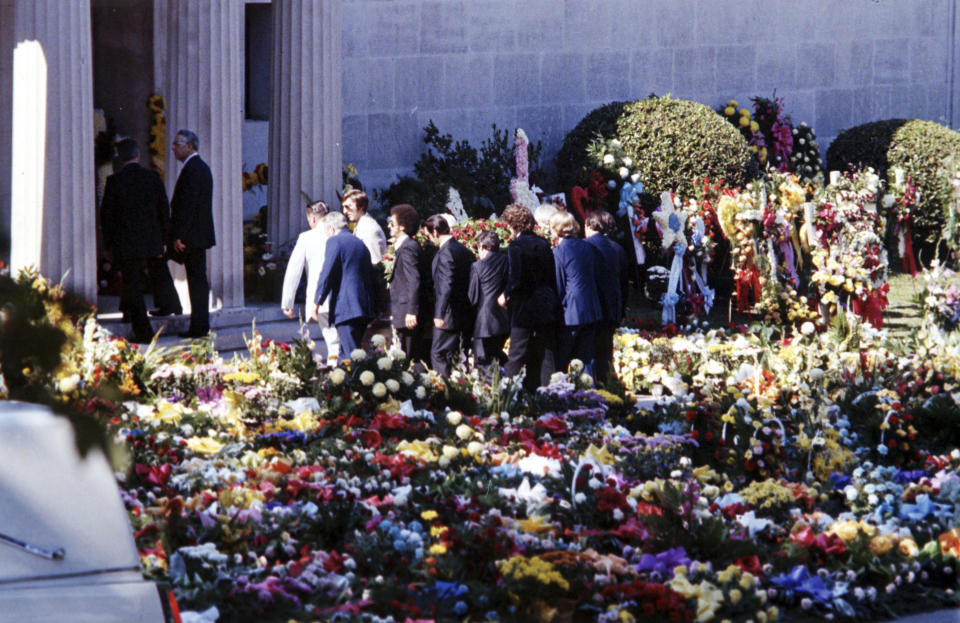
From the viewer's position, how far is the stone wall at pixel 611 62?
17.8 metres

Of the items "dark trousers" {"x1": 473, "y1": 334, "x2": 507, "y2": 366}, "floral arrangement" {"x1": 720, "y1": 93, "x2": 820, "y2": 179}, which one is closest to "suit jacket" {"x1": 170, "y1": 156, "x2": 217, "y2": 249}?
"dark trousers" {"x1": 473, "y1": 334, "x2": 507, "y2": 366}

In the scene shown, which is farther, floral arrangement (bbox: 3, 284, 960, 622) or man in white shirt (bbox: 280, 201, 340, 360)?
man in white shirt (bbox: 280, 201, 340, 360)

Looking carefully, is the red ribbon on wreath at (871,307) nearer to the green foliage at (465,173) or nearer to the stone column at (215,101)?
the green foliage at (465,173)

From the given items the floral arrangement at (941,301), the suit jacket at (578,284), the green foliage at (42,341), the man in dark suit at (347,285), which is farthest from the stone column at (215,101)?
the green foliage at (42,341)

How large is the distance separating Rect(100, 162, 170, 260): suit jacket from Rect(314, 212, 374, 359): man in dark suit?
1.55 metres

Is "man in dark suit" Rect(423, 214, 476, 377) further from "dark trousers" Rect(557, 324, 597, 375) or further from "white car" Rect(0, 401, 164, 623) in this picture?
"white car" Rect(0, 401, 164, 623)

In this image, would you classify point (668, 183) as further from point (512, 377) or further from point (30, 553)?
point (30, 553)

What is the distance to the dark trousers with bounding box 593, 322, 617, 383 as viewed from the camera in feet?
33.8

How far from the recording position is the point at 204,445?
767 cm

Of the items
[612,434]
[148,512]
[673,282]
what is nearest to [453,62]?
[673,282]

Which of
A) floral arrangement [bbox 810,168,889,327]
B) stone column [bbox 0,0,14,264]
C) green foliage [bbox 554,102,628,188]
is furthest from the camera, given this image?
green foliage [bbox 554,102,628,188]

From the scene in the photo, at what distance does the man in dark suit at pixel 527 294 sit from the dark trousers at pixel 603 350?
1.51ft

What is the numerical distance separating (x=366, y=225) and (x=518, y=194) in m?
4.44

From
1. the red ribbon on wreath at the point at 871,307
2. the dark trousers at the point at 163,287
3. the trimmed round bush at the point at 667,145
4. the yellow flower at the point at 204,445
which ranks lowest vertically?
the yellow flower at the point at 204,445
